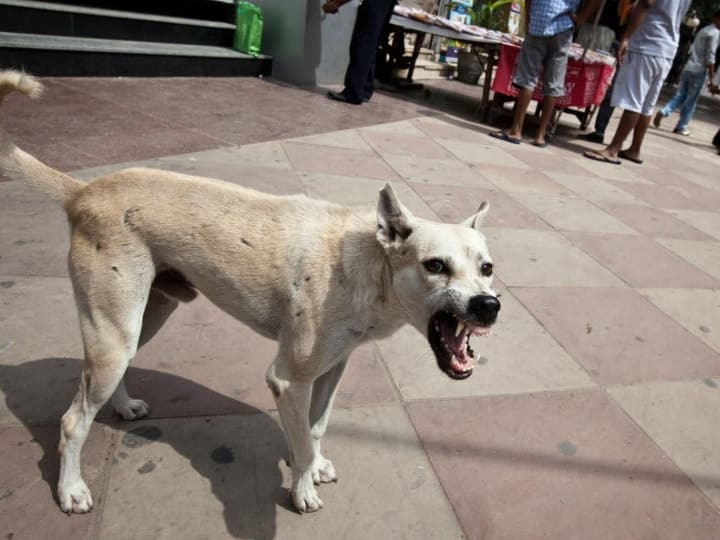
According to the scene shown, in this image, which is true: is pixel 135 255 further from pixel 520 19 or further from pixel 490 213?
pixel 520 19

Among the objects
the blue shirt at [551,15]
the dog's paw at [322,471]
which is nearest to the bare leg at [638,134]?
the blue shirt at [551,15]

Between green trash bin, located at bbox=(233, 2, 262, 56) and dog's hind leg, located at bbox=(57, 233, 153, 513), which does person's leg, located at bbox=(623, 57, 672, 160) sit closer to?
green trash bin, located at bbox=(233, 2, 262, 56)

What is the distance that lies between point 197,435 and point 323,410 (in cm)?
66

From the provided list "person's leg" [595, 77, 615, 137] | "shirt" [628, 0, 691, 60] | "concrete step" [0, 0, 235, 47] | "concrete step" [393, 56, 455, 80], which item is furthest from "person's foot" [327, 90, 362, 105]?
"concrete step" [393, 56, 455, 80]

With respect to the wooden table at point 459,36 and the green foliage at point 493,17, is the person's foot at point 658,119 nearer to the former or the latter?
the green foliage at point 493,17

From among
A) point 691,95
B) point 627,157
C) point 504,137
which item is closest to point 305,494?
point 504,137

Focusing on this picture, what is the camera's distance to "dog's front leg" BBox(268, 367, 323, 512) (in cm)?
219

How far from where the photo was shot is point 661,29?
8102 millimetres

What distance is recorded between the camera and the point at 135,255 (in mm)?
2156

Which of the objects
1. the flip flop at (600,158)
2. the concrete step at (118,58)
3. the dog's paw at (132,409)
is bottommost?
the dog's paw at (132,409)

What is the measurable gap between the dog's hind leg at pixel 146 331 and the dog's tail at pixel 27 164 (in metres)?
0.61

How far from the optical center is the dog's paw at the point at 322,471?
8.05ft

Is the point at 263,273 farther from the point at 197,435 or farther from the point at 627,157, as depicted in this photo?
the point at 627,157

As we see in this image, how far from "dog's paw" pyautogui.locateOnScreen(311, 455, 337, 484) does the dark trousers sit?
26.8 ft
